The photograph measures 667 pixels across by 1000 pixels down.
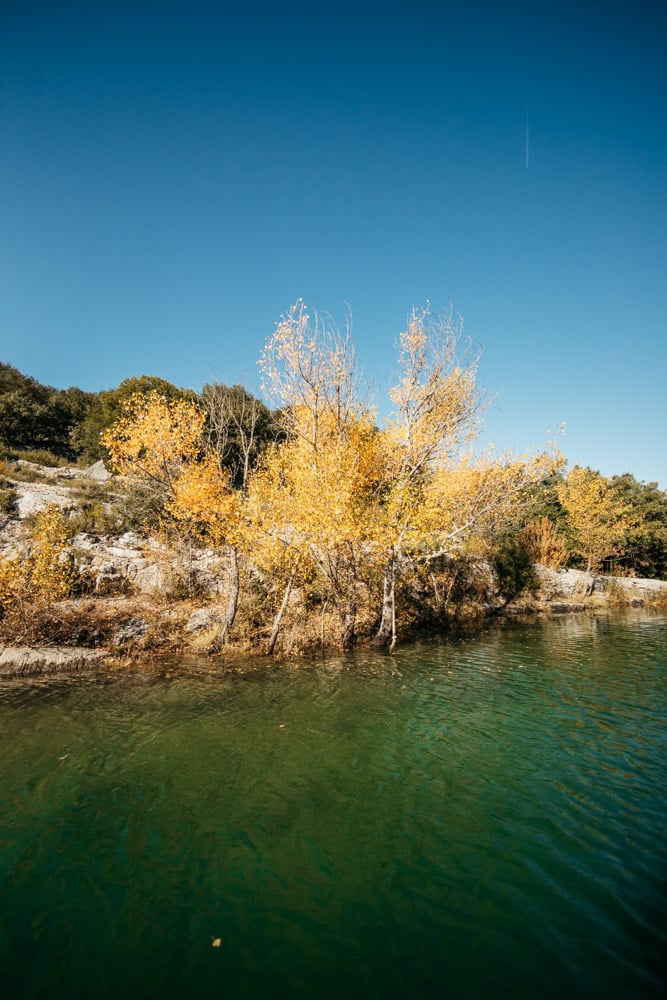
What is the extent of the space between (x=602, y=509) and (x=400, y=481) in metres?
27.1

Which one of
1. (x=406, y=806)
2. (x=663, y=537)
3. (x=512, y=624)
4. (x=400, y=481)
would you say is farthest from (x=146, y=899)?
(x=663, y=537)

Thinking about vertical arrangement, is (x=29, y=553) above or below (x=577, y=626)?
above

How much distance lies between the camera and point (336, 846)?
620 cm

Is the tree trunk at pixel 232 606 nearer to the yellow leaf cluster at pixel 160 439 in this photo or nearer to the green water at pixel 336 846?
the yellow leaf cluster at pixel 160 439

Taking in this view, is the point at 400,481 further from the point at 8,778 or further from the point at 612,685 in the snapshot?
the point at 8,778

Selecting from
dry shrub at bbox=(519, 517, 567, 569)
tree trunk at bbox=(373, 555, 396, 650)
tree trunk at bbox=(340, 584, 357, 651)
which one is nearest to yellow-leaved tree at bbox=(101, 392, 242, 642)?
tree trunk at bbox=(340, 584, 357, 651)

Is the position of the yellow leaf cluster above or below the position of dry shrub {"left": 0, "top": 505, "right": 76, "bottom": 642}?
above

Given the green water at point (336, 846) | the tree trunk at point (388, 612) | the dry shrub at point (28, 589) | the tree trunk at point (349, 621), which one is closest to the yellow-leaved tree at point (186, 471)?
the tree trunk at point (349, 621)

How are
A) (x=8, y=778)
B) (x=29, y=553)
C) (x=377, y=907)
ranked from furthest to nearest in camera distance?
(x=29, y=553) < (x=8, y=778) < (x=377, y=907)

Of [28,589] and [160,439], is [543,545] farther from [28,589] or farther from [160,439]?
[28,589]

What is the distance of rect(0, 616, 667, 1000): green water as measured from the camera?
14.4 ft

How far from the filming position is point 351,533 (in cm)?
1692

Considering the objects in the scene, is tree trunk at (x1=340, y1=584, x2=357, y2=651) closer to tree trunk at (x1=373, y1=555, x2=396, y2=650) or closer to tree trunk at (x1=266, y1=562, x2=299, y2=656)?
tree trunk at (x1=373, y1=555, x2=396, y2=650)

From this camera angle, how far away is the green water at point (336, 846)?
14.4ft
